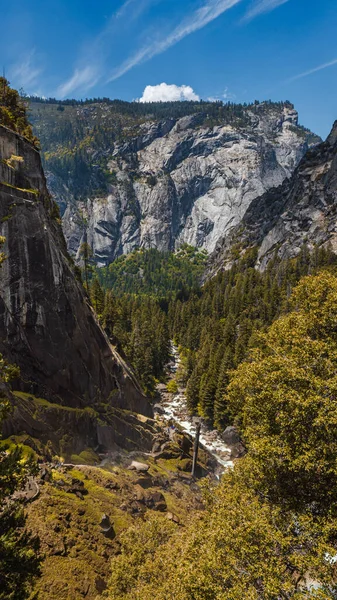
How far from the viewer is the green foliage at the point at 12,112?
41.6 m

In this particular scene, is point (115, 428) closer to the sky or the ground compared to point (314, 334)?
closer to the ground

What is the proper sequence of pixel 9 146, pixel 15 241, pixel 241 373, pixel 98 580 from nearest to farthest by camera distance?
1. pixel 98 580
2. pixel 241 373
3. pixel 15 241
4. pixel 9 146

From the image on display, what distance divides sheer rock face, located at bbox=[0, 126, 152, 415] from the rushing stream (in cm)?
2919

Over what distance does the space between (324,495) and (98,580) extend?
1627cm

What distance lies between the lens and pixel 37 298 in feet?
125

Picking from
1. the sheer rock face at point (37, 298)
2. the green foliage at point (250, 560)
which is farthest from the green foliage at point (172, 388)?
the green foliage at point (250, 560)

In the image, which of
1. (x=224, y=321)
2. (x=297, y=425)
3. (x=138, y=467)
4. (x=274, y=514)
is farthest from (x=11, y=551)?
(x=224, y=321)

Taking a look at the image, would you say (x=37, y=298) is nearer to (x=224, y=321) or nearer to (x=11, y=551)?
(x=11, y=551)

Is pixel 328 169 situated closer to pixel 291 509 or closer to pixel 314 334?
pixel 314 334

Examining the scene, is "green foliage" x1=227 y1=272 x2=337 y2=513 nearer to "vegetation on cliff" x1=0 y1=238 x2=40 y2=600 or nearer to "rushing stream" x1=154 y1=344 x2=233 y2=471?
"vegetation on cliff" x1=0 y1=238 x2=40 y2=600

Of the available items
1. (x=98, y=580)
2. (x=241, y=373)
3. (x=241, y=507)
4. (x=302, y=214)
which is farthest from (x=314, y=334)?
(x=302, y=214)

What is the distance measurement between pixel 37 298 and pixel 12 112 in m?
28.3

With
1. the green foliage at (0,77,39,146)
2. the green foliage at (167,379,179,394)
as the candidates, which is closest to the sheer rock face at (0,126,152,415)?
the green foliage at (0,77,39,146)

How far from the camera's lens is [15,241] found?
35.9m
